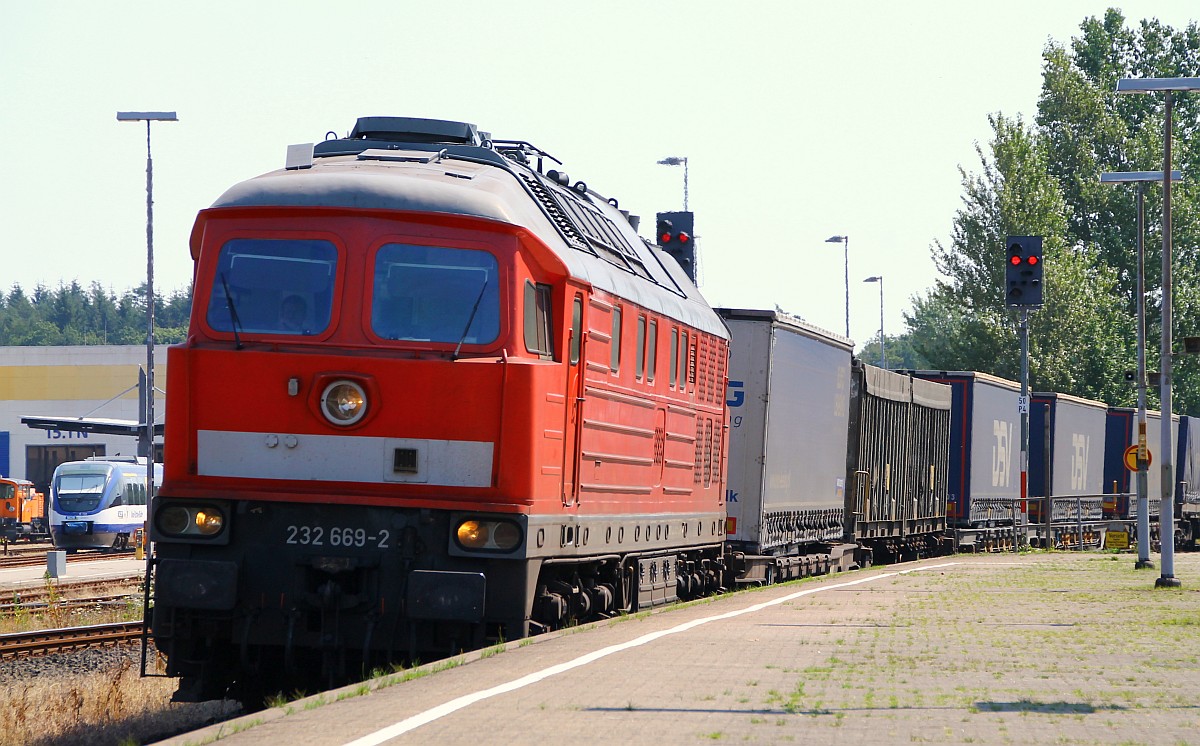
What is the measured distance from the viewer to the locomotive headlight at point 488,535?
10898 millimetres

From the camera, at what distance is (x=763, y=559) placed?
21109 mm

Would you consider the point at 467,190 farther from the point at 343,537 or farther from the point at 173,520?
the point at 173,520

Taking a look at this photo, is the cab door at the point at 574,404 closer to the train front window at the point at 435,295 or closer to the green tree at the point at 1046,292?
the train front window at the point at 435,295

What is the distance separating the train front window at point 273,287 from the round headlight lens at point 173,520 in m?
1.30

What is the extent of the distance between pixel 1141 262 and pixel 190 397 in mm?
25536

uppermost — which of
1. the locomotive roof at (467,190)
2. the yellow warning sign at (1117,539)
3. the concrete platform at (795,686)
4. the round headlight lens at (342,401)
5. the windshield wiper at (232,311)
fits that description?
the locomotive roof at (467,190)

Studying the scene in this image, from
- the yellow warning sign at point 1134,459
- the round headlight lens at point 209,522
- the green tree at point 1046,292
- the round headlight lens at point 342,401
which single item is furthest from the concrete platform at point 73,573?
the green tree at point 1046,292

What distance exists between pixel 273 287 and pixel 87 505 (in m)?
37.9

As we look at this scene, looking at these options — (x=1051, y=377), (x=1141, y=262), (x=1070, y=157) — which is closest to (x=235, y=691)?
(x=1141, y=262)

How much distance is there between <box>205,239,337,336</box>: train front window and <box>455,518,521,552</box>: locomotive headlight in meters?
1.74

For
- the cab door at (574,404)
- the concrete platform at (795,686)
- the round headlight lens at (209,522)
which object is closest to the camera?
the concrete platform at (795,686)

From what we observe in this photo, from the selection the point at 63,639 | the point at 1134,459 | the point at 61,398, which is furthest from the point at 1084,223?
the point at 63,639

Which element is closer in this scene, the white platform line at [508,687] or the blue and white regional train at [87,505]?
the white platform line at [508,687]

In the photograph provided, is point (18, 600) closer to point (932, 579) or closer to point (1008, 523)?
point (932, 579)
